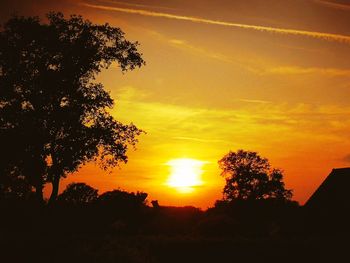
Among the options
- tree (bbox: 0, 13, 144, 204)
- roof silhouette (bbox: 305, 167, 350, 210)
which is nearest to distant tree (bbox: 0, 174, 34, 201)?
tree (bbox: 0, 13, 144, 204)

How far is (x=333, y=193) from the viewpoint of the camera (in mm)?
39875

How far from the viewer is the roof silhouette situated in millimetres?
38969

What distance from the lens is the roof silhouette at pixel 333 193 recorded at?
39.0m

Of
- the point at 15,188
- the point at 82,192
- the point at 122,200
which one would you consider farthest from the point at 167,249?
the point at 82,192

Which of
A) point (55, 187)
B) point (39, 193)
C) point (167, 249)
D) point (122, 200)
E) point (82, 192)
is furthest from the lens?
point (82, 192)

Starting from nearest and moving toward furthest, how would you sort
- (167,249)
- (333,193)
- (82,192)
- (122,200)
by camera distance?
(167,249) → (333,193) → (122,200) → (82,192)

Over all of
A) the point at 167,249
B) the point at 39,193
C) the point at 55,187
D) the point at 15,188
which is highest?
the point at 15,188

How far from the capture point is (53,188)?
3547 centimetres

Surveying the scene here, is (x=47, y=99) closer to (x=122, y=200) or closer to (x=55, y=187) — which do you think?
(x=55, y=187)

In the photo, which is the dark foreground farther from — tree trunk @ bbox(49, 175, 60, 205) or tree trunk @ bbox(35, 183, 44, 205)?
tree trunk @ bbox(35, 183, 44, 205)

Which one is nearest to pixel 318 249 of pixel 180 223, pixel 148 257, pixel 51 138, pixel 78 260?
pixel 148 257

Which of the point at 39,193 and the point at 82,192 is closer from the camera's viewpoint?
the point at 39,193

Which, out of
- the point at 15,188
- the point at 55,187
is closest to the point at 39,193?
the point at 55,187

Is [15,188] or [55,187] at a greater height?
[15,188]
